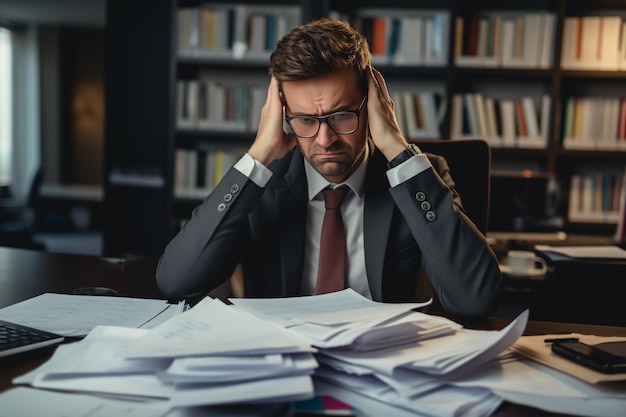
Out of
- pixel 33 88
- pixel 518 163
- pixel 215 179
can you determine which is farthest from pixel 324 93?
pixel 33 88

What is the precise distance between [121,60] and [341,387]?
11.9ft

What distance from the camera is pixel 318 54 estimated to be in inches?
54.9

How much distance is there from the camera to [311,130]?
140 cm

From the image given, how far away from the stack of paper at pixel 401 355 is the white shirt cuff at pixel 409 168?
0.43 meters

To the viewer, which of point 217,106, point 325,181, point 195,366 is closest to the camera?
point 195,366

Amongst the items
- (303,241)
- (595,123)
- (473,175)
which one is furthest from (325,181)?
(595,123)

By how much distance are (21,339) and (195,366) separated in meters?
0.35

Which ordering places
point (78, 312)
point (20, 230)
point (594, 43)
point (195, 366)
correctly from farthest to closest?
point (20, 230) < point (594, 43) < point (78, 312) < point (195, 366)

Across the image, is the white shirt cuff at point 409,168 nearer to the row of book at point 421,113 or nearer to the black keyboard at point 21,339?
the black keyboard at point 21,339

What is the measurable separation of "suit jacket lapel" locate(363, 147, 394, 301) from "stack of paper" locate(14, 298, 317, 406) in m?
0.62

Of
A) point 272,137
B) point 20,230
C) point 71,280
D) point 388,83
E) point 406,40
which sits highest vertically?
point 406,40

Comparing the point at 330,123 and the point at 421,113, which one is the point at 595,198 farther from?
the point at 330,123

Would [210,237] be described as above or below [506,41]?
below

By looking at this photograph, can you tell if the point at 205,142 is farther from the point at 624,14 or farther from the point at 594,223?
the point at 624,14
